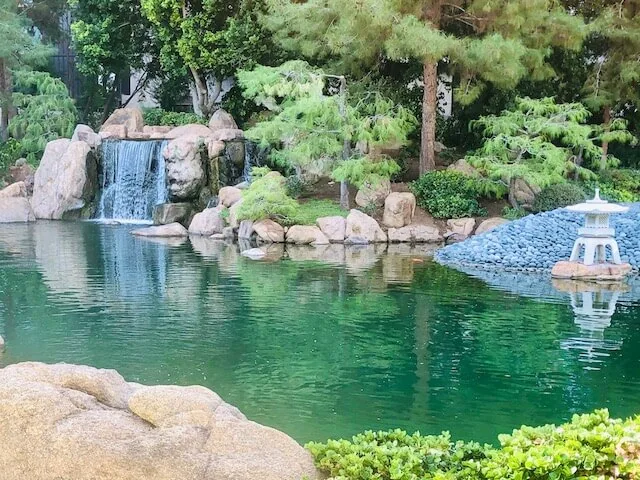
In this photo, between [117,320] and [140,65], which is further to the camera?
[140,65]

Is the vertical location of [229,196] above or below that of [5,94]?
below

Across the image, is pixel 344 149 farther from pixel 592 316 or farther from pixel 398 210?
pixel 592 316

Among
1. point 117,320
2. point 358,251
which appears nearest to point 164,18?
point 358,251

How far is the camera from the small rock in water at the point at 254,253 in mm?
15408

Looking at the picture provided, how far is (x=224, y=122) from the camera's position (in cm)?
2452

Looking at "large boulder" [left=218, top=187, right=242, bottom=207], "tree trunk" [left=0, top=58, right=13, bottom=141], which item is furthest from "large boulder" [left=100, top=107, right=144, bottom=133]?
"large boulder" [left=218, top=187, right=242, bottom=207]

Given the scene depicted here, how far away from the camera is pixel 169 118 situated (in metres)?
26.5

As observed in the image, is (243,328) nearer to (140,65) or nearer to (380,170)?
(380,170)

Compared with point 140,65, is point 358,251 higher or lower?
lower

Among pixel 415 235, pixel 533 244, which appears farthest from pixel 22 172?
pixel 533 244

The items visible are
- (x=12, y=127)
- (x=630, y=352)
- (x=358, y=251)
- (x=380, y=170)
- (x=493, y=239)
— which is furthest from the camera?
(x=12, y=127)

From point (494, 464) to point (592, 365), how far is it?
16.2ft

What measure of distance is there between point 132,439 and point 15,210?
19948 millimetres

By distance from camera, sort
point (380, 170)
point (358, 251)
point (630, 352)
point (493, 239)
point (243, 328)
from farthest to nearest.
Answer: point (380, 170) → point (358, 251) → point (493, 239) → point (243, 328) → point (630, 352)
